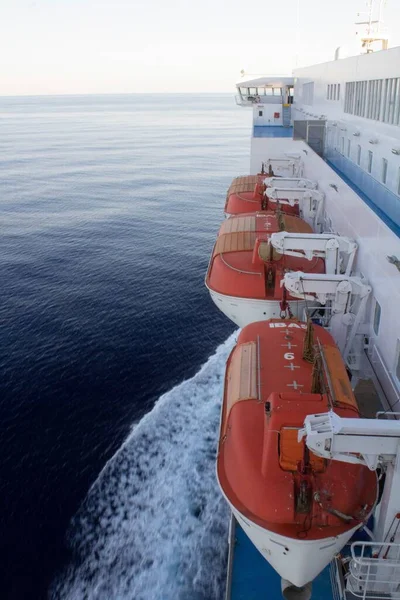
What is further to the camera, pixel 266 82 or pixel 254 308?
pixel 266 82

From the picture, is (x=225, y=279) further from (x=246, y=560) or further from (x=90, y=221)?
(x=90, y=221)

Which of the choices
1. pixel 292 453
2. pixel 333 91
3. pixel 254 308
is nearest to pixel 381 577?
pixel 292 453

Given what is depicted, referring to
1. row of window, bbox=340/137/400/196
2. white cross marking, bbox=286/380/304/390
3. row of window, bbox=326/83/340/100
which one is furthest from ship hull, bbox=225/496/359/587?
row of window, bbox=326/83/340/100

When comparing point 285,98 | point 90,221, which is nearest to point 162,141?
point 285,98

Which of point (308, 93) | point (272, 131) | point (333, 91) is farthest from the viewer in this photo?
point (272, 131)

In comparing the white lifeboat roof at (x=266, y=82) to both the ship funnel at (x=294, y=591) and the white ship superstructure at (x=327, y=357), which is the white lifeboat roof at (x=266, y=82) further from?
the ship funnel at (x=294, y=591)

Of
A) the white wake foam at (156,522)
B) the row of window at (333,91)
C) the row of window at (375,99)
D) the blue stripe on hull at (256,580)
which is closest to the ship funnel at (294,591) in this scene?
the blue stripe on hull at (256,580)

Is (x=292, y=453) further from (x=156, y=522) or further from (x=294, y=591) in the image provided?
(x=156, y=522)
